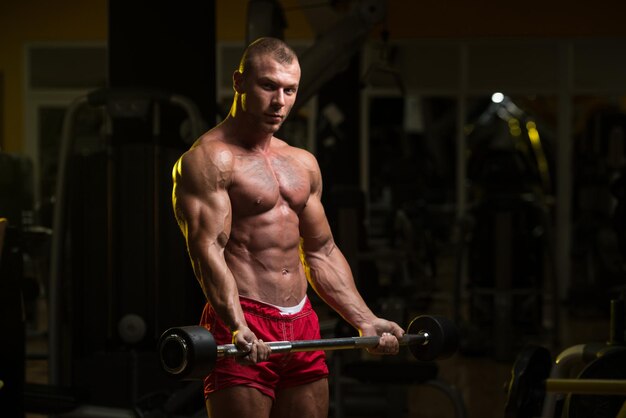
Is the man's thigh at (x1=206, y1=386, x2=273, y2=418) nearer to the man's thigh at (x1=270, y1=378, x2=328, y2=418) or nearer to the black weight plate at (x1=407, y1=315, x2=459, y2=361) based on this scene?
the man's thigh at (x1=270, y1=378, x2=328, y2=418)

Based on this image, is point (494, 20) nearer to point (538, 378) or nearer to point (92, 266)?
point (92, 266)

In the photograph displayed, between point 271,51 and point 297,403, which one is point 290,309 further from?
point 271,51

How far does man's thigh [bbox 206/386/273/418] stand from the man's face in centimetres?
67

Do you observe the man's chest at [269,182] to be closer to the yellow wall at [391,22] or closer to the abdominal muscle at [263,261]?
the abdominal muscle at [263,261]

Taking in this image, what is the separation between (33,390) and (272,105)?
2.25 meters

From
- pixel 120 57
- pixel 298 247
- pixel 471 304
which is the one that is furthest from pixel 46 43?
pixel 298 247

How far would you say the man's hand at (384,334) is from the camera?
2.65 m

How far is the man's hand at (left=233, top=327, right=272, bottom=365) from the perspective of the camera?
2.38 metres

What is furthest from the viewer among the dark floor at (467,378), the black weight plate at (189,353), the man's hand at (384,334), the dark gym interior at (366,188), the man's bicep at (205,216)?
the dark floor at (467,378)

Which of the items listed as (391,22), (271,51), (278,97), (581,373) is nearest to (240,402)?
(278,97)

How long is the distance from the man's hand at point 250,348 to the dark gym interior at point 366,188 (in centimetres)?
63

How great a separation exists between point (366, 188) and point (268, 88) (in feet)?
28.5

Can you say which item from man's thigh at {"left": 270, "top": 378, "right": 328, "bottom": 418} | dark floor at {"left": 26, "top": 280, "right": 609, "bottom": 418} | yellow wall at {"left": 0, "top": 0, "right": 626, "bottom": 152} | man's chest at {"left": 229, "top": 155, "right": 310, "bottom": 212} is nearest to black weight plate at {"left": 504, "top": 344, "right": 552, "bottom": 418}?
man's thigh at {"left": 270, "top": 378, "right": 328, "bottom": 418}

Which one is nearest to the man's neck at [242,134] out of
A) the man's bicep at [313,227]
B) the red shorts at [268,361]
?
the man's bicep at [313,227]
